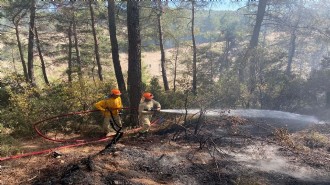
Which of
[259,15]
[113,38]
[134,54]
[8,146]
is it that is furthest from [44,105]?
[259,15]

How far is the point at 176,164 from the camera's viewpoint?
637 cm

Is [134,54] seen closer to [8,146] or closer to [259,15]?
[8,146]

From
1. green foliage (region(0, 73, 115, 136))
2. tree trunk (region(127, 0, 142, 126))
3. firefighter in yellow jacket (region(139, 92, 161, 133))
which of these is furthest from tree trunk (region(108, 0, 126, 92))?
firefighter in yellow jacket (region(139, 92, 161, 133))

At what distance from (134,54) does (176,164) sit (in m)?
4.39

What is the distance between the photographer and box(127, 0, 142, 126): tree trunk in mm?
9156

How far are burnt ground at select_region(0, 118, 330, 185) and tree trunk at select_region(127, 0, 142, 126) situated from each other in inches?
60.9

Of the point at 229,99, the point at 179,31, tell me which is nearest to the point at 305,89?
the point at 229,99

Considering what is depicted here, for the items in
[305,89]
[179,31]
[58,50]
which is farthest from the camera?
[179,31]

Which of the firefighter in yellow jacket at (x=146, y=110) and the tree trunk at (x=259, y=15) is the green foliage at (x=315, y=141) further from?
the tree trunk at (x=259, y=15)

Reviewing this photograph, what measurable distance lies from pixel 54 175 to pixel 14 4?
13.3 m

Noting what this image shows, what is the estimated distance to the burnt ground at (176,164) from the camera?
18.0 feet

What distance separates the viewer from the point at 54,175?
541 centimetres

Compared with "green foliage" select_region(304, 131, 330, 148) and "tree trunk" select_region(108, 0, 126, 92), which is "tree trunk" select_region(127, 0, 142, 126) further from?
"green foliage" select_region(304, 131, 330, 148)

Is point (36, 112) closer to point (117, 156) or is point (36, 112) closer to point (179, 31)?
point (117, 156)
